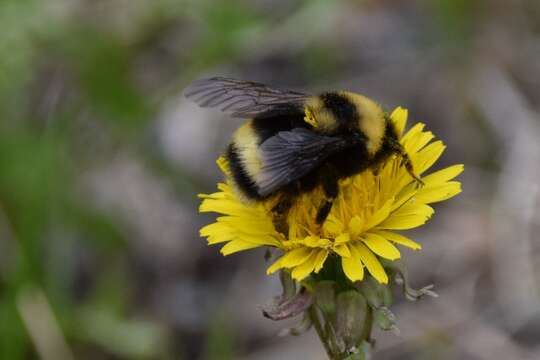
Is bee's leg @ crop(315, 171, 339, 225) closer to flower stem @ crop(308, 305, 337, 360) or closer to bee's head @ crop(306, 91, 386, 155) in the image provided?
bee's head @ crop(306, 91, 386, 155)

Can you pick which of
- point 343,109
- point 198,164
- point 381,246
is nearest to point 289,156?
point 343,109

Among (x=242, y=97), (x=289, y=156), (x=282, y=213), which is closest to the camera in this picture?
(x=289, y=156)

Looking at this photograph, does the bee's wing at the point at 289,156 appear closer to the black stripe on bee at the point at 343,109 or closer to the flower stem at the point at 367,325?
the black stripe on bee at the point at 343,109

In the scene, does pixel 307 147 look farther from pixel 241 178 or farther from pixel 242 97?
pixel 242 97

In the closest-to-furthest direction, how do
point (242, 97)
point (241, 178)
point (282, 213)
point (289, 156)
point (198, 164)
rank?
1. point (289, 156)
2. point (241, 178)
3. point (282, 213)
4. point (242, 97)
5. point (198, 164)

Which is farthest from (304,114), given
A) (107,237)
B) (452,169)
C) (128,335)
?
(107,237)

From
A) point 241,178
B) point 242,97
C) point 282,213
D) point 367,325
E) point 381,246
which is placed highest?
point 242,97

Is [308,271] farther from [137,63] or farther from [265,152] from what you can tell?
[137,63]

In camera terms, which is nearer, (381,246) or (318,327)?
(381,246)
